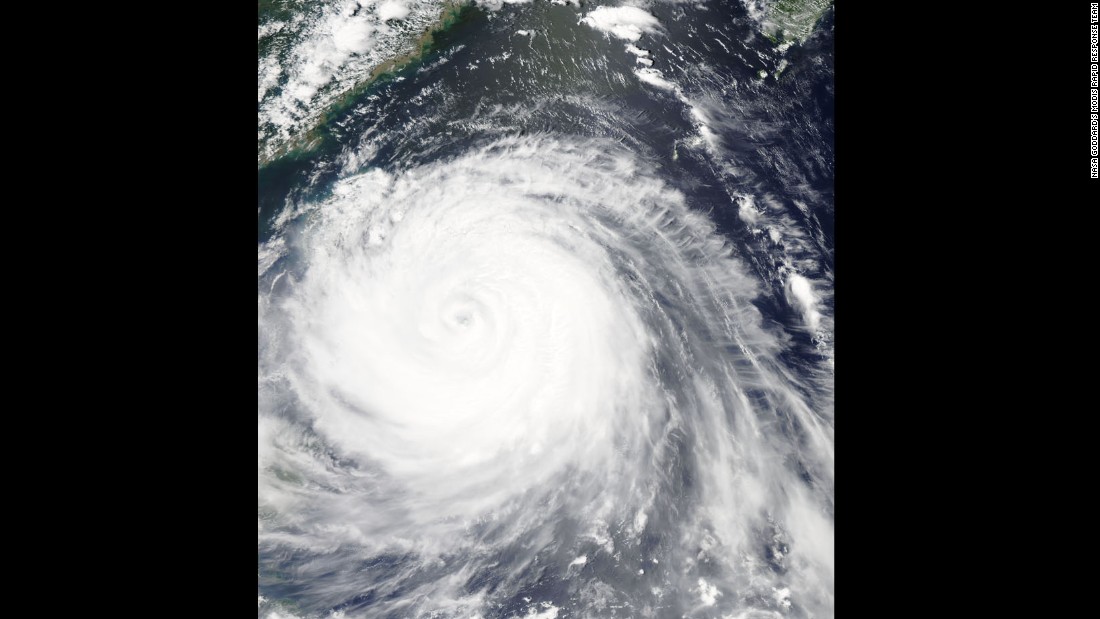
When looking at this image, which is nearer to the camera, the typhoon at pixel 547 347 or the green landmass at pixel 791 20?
the typhoon at pixel 547 347

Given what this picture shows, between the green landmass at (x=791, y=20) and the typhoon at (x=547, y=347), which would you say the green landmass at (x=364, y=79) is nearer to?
the typhoon at (x=547, y=347)

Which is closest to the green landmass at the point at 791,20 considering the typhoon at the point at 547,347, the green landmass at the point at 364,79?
the typhoon at the point at 547,347

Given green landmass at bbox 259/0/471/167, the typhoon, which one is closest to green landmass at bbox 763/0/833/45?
the typhoon

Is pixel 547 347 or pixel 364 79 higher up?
pixel 364 79

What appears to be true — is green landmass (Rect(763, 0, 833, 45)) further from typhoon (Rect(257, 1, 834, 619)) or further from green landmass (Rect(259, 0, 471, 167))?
green landmass (Rect(259, 0, 471, 167))

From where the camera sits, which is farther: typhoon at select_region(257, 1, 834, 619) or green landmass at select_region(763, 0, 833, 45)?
green landmass at select_region(763, 0, 833, 45)

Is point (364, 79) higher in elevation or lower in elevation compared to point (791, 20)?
higher

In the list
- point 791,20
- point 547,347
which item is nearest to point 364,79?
point 547,347

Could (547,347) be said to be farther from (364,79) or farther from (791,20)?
(791,20)

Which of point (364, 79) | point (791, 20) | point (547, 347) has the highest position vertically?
point (364, 79)
